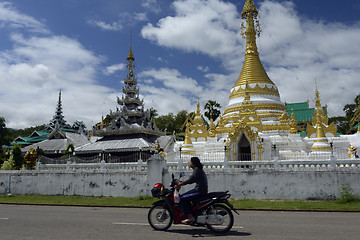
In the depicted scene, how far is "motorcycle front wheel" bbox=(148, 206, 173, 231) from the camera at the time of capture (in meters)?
7.89

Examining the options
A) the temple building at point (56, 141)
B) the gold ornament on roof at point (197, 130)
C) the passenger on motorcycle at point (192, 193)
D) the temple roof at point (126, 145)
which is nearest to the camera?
the passenger on motorcycle at point (192, 193)

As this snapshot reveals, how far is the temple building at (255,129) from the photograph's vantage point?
81.5 ft

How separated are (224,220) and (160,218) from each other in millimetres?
1581

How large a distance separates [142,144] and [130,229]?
26.5 metres

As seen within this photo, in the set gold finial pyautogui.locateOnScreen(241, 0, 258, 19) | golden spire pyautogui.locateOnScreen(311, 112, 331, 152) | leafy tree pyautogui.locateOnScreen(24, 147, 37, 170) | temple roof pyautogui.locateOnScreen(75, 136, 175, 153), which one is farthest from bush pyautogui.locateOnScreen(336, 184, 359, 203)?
gold finial pyautogui.locateOnScreen(241, 0, 258, 19)

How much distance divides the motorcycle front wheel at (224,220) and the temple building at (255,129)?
14093 mm

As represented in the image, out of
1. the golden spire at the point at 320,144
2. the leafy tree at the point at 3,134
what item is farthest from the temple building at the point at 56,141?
the golden spire at the point at 320,144

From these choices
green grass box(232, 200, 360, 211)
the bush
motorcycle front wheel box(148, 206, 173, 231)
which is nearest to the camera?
motorcycle front wheel box(148, 206, 173, 231)

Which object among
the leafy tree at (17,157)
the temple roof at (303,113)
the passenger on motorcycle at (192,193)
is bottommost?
the passenger on motorcycle at (192,193)

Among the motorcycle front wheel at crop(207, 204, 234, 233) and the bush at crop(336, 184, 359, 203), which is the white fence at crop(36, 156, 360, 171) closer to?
the bush at crop(336, 184, 359, 203)

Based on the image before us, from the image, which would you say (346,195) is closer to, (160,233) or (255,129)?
(160,233)

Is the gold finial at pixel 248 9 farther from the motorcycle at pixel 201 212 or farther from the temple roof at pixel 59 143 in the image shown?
the motorcycle at pixel 201 212

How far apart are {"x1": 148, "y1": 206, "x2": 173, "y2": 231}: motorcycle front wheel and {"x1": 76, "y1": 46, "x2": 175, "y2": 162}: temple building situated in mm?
22157

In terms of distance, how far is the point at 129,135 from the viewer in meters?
38.0
